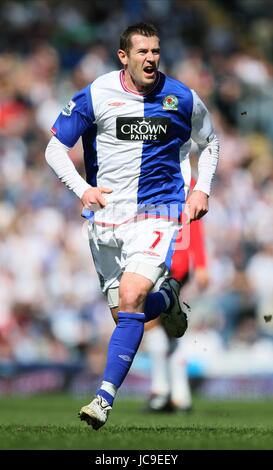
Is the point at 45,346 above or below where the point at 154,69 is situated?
below

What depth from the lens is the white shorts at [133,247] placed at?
25.0 feet

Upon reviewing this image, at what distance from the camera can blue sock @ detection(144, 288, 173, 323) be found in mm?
7742

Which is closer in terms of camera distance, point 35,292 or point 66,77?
point 35,292

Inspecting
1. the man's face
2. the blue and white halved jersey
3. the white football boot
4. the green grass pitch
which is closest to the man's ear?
the man's face

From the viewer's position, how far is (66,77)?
1809 cm

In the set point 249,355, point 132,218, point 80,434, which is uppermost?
point 132,218

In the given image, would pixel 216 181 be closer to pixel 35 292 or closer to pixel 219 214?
pixel 219 214

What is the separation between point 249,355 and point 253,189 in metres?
3.21

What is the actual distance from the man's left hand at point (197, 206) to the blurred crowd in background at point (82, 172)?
674 centimetres

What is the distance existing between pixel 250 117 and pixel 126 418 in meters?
9.68

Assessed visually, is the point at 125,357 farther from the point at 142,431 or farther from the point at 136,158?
the point at 136,158
